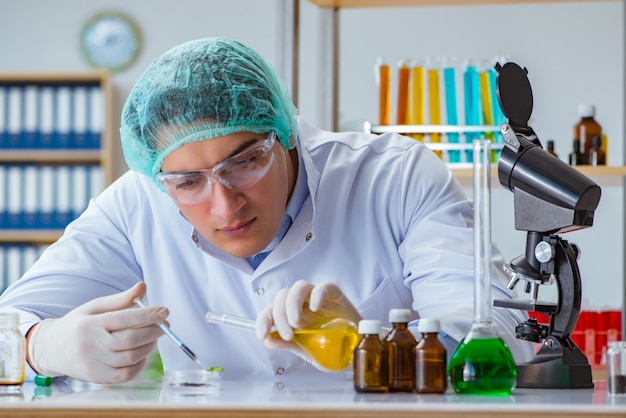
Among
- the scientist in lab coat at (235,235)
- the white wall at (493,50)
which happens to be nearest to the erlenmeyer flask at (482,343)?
the scientist in lab coat at (235,235)

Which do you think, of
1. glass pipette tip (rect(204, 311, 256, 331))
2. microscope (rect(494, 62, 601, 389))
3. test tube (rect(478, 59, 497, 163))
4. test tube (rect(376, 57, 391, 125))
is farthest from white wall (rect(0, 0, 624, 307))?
glass pipette tip (rect(204, 311, 256, 331))

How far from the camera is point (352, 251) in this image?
1728 mm

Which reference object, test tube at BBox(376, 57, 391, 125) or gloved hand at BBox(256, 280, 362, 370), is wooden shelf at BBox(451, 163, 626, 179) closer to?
test tube at BBox(376, 57, 391, 125)

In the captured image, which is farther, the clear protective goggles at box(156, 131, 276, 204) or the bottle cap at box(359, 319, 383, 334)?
the clear protective goggles at box(156, 131, 276, 204)

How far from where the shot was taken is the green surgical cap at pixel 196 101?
4.94ft

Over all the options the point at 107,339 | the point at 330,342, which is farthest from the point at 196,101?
the point at 330,342

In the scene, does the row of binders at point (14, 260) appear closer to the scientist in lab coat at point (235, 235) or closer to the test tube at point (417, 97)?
the test tube at point (417, 97)

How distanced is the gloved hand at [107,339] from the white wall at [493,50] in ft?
9.27

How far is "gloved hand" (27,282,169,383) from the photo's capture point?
124 cm

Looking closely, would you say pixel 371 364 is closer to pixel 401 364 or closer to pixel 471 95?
pixel 401 364

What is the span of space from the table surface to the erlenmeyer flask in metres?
0.02

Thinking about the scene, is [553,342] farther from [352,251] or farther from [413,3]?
[413,3]

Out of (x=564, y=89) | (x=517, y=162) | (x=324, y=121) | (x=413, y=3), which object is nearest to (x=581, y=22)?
(x=564, y=89)

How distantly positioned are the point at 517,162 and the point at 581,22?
3321 millimetres
